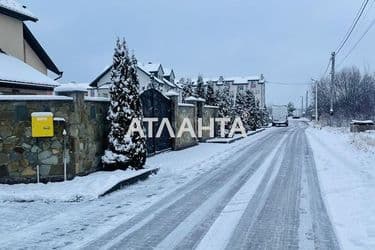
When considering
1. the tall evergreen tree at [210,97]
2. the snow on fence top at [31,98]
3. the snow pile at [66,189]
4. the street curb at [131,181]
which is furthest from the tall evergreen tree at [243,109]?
the snow on fence top at [31,98]

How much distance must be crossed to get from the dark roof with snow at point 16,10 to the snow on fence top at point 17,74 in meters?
1.96

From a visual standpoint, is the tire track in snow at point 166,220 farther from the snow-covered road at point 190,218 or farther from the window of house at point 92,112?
the window of house at point 92,112

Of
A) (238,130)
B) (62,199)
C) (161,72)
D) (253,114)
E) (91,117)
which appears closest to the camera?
(62,199)

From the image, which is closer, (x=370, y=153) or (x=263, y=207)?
(x=263, y=207)

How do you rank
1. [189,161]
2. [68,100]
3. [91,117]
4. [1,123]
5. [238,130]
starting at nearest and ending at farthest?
1. [1,123]
2. [68,100]
3. [91,117]
4. [189,161]
5. [238,130]

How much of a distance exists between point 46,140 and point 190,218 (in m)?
4.56

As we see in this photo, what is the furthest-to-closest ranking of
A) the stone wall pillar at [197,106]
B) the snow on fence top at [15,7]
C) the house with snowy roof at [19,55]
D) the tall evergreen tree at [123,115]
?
1. the stone wall pillar at [197,106]
2. the snow on fence top at [15,7]
3. the house with snowy roof at [19,55]
4. the tall evergreen tree at [123,115]

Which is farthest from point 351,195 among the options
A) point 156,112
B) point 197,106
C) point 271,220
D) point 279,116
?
point 279,116

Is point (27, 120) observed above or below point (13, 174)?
above

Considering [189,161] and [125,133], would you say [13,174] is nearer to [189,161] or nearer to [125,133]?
[125,133]

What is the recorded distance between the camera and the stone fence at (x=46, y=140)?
918cm

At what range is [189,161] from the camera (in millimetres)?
14195

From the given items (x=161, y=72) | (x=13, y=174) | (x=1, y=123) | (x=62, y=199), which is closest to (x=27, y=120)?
(x=1, y=123)

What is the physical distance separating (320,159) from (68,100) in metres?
9.37
